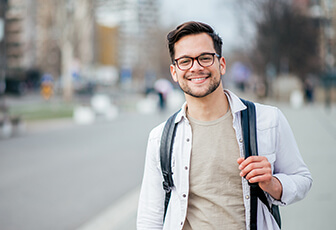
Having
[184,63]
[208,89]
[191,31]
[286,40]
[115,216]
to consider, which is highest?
[286,40]

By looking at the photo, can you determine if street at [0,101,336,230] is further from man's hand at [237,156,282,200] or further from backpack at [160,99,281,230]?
man's hand at [237,156,282,200]

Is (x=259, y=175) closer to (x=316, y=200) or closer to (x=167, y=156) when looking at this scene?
(x=167, y=156)

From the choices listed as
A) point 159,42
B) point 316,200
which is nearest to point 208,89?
point 316,200

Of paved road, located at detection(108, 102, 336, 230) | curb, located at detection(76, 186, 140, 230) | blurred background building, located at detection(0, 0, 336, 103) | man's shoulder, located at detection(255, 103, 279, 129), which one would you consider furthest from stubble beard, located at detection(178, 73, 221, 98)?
blurred background building, located at detection(0, 0, 336, 103)

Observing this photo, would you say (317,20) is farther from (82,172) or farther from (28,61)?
(28,61)

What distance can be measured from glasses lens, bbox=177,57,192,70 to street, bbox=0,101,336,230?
3.17 metres

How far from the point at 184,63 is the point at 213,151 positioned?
18.1 inches

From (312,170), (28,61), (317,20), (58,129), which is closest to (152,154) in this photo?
(312,170)

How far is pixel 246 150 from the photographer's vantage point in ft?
6.64

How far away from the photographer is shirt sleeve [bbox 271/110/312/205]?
6.66 ft

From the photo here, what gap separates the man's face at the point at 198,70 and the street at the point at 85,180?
3109 mm

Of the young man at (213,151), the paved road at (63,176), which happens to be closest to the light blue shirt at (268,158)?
the young man at (213,151)

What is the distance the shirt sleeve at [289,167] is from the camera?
6.66 feet

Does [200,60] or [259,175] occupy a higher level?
[200,60]
